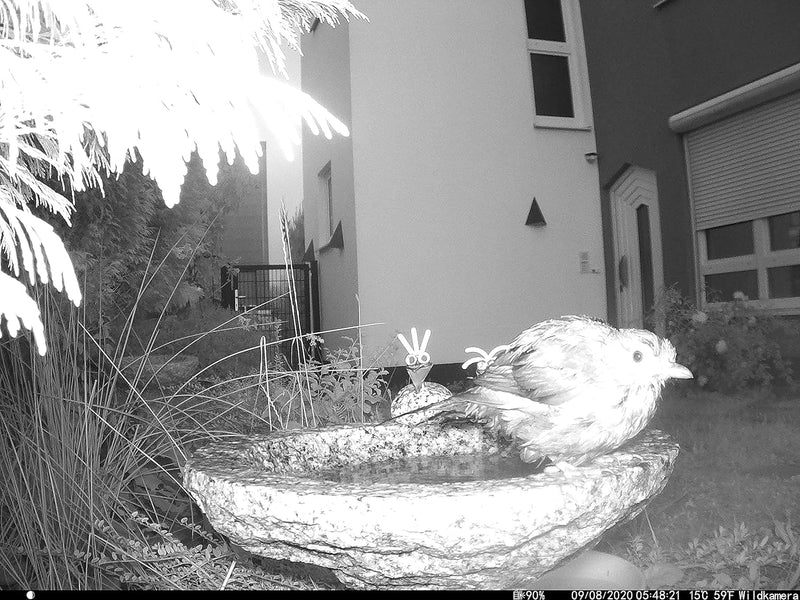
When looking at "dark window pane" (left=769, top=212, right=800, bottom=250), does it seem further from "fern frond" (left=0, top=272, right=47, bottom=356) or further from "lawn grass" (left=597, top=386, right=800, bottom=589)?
"fern frond" (left=0, top=272, right=47, bottom=356)

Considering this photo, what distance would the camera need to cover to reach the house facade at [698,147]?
119 cm

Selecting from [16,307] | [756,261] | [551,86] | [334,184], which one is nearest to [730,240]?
[756,261]

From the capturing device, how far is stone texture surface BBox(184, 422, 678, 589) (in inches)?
20.7

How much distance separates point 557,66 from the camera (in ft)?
5.36

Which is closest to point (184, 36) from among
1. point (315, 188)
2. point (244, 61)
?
point (244, 61)

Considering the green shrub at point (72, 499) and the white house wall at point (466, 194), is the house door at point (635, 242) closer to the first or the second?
the white house wall at point (466, 194)

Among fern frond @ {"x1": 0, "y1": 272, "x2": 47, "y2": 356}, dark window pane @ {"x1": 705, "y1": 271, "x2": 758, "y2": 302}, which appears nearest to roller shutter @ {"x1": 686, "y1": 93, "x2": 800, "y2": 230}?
dark window pane @ {"x1": 705, "y1": 271, "x2": 758, "y2": 302}

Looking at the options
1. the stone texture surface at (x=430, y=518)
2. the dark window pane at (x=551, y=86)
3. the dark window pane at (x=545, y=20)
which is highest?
the dark window pane at (x=545, y=20)

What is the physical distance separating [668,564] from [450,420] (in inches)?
17.5

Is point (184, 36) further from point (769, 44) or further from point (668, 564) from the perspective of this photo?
point (769, 44)

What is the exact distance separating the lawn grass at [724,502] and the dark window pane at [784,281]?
0.19m

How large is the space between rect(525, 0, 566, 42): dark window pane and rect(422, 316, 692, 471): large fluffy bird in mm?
1205

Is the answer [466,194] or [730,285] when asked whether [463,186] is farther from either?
[730,285]

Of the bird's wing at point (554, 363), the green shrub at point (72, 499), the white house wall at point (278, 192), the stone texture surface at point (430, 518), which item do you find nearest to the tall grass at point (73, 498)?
the green shrub at point (72, 499)
